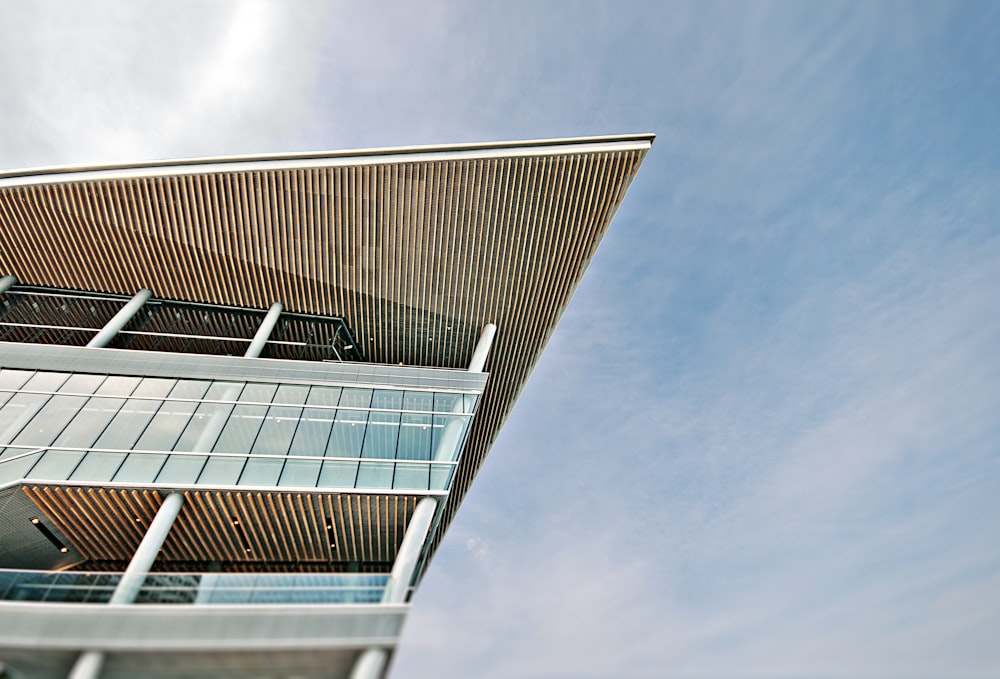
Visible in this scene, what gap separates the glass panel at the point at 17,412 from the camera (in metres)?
15.3

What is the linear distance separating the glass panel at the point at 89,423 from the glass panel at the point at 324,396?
5.82m

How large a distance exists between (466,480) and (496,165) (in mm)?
18044

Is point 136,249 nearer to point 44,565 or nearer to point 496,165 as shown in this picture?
point 44,565

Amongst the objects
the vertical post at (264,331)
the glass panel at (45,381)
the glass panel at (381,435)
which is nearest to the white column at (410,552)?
the glass panel at (381,435)

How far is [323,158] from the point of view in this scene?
1794cm

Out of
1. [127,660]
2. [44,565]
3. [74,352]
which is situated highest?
[74,352]

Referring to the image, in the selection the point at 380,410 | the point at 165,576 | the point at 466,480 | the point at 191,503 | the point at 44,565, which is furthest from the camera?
the point at 466,480

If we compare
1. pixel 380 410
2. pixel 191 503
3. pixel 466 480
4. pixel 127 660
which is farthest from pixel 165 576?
pixel 466 480

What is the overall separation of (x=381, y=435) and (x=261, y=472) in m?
3.64

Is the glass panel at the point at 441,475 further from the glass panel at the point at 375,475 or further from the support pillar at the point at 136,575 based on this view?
the support pillar at the point at 136,575

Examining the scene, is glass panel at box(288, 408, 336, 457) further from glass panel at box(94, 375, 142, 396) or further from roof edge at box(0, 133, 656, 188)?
roof edge at box(0, 133, 656, 188)

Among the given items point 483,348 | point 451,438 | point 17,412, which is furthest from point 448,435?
point 17,412

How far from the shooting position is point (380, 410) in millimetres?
17594

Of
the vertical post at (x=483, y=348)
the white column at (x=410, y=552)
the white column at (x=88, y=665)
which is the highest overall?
the vertical post at (x=483, y=348)
